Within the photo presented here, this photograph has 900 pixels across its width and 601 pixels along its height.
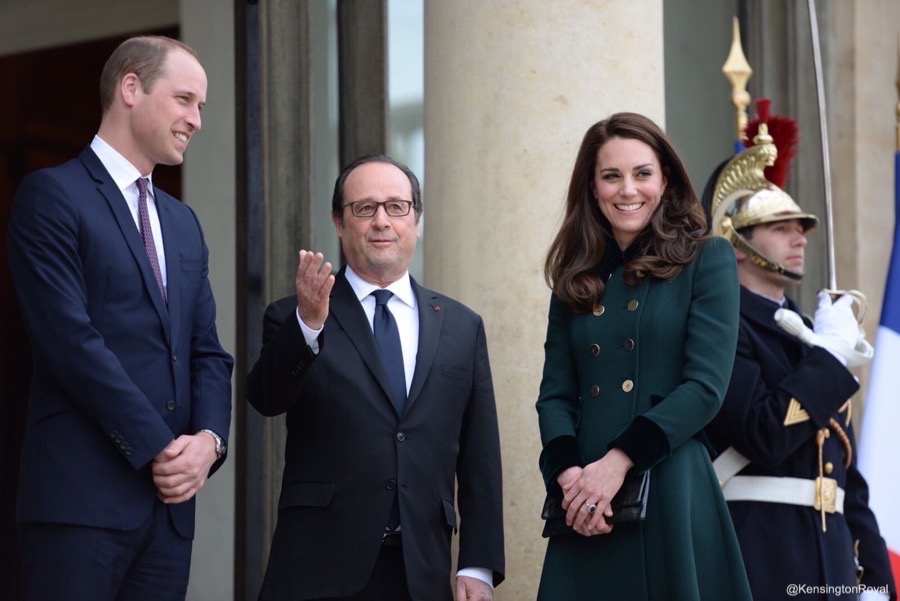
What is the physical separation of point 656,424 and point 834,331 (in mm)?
1532

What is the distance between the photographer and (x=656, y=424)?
3379 mm

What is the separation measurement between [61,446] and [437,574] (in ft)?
3.28

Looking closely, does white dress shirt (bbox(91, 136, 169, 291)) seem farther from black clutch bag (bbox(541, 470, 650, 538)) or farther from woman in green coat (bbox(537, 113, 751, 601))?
black clutch bag (bbox(541, 470, 650, 538))

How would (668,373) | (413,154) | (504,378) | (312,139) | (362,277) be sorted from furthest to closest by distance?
(413,154)
(312,139)
(504,378)
(362,277)
(668,373)

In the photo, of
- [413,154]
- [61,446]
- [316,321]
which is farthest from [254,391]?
[413,154]

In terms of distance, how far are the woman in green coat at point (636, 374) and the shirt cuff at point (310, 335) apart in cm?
59

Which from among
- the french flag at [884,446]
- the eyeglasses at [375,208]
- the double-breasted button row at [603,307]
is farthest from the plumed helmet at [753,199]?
the eyeglasses at [375,208]

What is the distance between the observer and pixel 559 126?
188 inches

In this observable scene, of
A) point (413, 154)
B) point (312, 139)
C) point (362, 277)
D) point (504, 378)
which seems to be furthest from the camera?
point (413, 154)

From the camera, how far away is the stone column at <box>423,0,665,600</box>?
184 inches

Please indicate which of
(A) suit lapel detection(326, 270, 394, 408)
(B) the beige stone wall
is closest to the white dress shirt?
(A) suit lapel detection(326, 270, 394, 408)

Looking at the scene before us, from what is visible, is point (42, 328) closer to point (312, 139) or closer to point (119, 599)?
point (119, 599)

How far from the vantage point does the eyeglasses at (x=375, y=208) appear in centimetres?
389

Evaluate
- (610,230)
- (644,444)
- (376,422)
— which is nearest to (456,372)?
(376,422)
